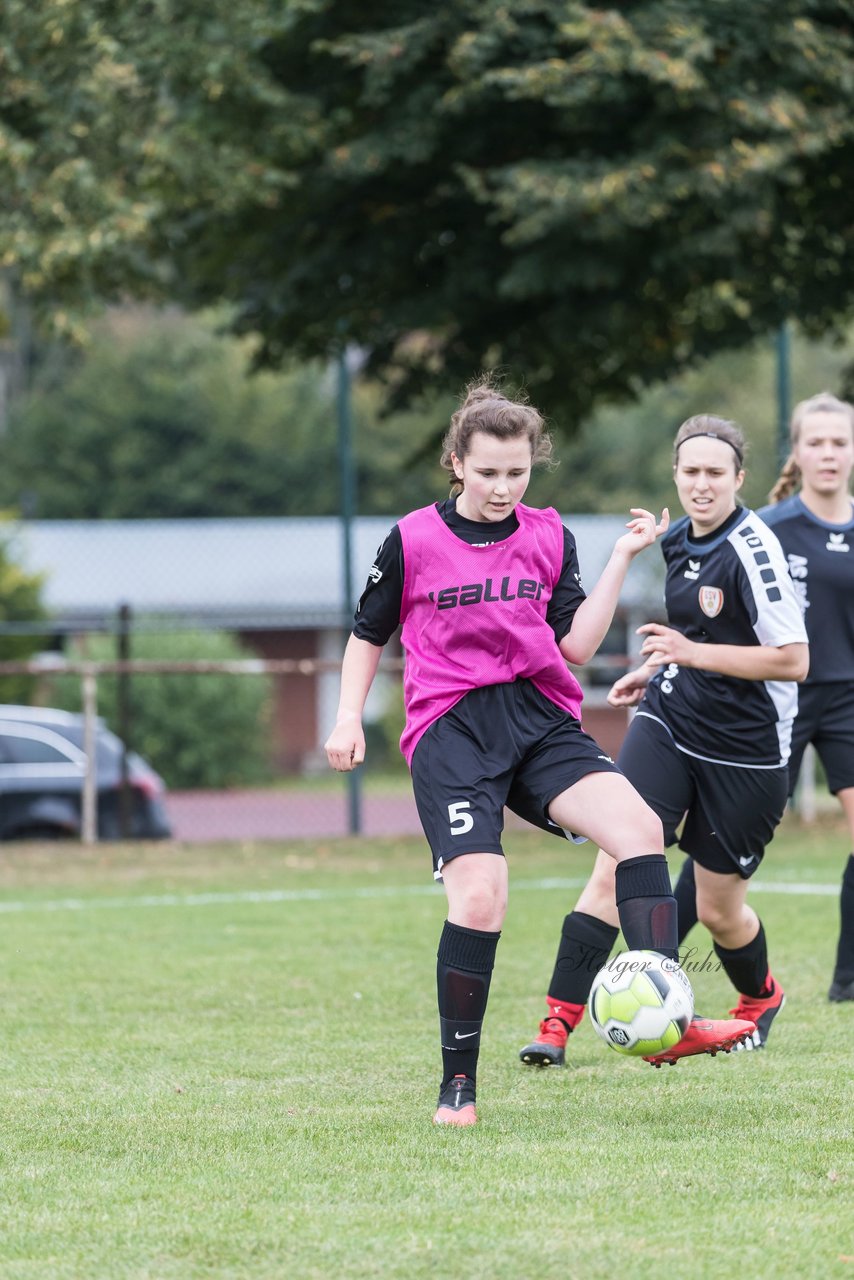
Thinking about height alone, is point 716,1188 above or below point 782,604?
below

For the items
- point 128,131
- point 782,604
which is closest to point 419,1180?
point 782,604

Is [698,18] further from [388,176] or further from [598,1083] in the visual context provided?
[598,1083]

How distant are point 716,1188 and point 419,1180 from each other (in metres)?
0.66

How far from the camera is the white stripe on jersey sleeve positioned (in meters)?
5.06

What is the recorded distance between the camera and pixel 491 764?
4664 millimetres

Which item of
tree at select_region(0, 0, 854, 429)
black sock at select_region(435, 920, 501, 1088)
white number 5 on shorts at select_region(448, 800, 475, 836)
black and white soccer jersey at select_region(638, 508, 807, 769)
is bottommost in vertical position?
black sock at select_region(435, 920, 501, 1088)

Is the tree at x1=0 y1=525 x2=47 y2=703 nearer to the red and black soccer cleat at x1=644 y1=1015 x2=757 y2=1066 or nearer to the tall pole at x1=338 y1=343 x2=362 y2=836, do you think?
the tall pole at x1=338 y1=343 x2=362 y2=836

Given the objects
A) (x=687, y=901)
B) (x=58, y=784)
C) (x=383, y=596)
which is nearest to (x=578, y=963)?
(x=687, y=901)

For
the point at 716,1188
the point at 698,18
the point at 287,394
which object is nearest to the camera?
the point at 716,1188

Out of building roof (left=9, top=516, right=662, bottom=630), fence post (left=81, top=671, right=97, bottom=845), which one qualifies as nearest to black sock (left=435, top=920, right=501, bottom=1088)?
fence post (left=81, top=671, right=97, bottom=845)

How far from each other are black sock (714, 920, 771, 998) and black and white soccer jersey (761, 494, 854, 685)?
1.23m

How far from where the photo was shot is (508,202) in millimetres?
11688

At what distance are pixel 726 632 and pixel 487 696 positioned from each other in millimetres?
987

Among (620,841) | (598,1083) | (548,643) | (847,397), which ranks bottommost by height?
(598,1083)
